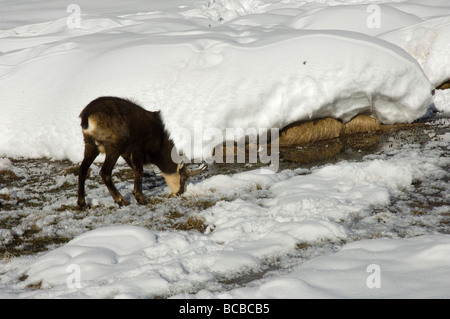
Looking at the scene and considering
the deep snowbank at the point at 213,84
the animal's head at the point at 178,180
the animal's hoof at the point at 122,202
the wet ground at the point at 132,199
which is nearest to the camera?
the wet ground at the point at 132,199

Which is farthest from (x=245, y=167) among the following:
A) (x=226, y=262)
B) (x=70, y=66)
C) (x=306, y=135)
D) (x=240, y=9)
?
Result: (x=240, y=9)

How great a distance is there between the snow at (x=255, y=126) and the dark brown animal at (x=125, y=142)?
1.55 feet

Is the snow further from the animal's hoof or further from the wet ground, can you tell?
the animal's hoof

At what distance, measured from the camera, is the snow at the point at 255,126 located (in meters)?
4.58

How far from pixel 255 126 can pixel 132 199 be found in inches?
135

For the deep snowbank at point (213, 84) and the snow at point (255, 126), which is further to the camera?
the deep snowbank at point (213, 84)

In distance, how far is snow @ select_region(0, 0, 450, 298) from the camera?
4.58 m

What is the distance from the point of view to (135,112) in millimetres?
7336

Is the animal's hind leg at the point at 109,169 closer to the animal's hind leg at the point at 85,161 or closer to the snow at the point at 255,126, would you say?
the animal's hind leg at the point at 85,161

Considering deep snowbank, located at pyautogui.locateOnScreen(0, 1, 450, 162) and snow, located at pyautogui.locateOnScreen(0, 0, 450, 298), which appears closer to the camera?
snow, located at pyautogui.locateOnScreen(0, 0, 450, 298)

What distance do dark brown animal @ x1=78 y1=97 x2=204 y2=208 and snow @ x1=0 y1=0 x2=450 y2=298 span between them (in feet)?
1.55

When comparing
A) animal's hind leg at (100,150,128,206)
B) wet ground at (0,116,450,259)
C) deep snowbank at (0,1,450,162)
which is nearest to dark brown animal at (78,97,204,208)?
animal's hind leg at (100,150,128,206)

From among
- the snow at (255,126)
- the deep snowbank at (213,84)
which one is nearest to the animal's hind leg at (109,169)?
the snow at (255,126)

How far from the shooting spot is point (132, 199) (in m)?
7.70
